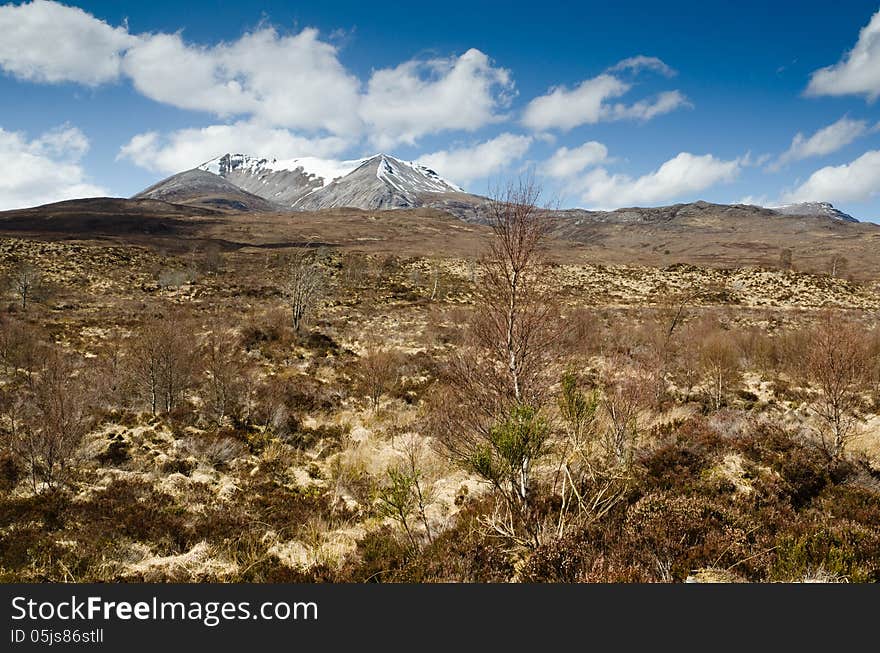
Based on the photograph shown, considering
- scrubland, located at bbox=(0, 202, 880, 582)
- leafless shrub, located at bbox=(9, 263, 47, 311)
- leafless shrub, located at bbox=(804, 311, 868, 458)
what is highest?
leafless shrub, located at bbox=(9, 263, 47, 311)

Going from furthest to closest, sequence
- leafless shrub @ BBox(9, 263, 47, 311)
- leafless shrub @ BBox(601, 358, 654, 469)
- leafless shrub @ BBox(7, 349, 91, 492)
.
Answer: leafless shrub @ BBox(9, 263, 47, 311)
leafless shrub @ BBox(601, 358, 654, 469)
leafless shrub @ BBox(7, 349, 91, 492)

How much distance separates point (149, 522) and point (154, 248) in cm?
7543

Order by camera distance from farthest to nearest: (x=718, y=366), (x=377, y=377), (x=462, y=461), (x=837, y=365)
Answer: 1. (x=377, y=377)
2. (x=718, y=366)
3. (x=837, y=365)
4. (x=462, y=461)

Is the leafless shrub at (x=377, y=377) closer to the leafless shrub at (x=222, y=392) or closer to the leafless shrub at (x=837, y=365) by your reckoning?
the leafless shrub at (x=222, y=392)

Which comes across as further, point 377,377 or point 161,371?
point 377,377

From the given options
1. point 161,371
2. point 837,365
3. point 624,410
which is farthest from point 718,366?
point 161,371

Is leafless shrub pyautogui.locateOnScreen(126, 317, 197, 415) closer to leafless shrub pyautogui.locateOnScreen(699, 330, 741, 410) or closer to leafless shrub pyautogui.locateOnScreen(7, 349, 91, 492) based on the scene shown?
leafless shrub pyautogui.locateOnScreen(7, 349, 91, 492)

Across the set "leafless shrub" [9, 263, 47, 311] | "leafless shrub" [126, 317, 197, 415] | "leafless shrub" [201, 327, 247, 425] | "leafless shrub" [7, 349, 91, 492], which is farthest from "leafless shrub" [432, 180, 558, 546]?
"leafless shrub" [9, 263, 47, 311]

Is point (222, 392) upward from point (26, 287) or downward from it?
downward

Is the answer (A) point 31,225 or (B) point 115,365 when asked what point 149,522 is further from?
(A) point 31,225

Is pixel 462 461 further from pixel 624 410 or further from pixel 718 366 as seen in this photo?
pixel 718 366

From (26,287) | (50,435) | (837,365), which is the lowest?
(50,435)

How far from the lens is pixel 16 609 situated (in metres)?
3.72

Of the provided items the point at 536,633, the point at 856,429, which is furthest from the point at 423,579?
the point at 856,429
